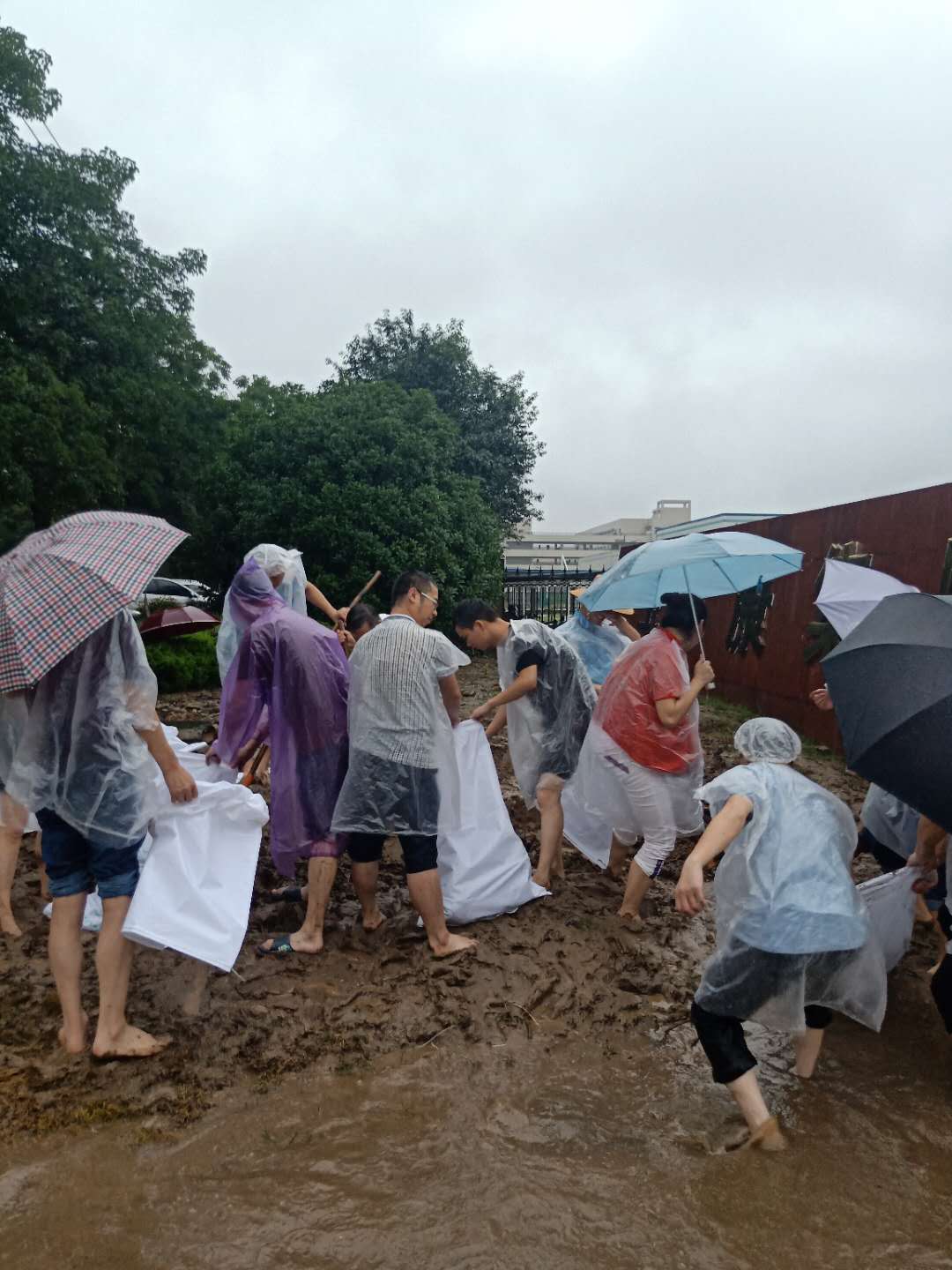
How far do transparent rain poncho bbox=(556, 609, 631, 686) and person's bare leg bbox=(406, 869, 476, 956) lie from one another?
6.82 feet

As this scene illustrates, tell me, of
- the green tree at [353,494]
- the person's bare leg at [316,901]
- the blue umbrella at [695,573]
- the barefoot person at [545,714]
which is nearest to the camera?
the person's bare leg at [316,901]

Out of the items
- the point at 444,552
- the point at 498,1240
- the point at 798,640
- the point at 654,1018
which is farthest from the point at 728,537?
the point at 444,552

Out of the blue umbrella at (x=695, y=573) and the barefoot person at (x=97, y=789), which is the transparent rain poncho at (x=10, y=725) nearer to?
A: the barefoot person at (x=97, y=789)

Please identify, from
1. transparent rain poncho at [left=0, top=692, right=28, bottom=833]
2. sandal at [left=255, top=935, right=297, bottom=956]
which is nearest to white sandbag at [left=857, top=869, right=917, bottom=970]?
sandal at [left=255, top=935, right=297, bottom=956]

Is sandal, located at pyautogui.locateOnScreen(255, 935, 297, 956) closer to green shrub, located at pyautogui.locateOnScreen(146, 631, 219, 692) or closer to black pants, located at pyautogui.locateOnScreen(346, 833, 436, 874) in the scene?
black pants, located at pyautogui.locateOnScreen(346, 833, 436, 874)

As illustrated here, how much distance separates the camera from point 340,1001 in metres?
3.22

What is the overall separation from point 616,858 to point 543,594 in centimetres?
1371

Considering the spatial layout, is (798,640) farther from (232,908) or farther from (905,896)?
(232,908)

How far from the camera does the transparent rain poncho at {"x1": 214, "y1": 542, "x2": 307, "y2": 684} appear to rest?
4.23 m

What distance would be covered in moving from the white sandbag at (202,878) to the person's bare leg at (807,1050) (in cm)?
180

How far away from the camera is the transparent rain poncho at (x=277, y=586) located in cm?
423

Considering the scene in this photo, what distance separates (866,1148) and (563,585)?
15.7m

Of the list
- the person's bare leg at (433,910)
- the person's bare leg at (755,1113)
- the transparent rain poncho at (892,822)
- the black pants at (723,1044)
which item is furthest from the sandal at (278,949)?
the transparent rain poncho at (892,822)

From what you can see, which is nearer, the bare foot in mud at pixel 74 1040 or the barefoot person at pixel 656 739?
the bare foot in mud at pixel 74 1040
